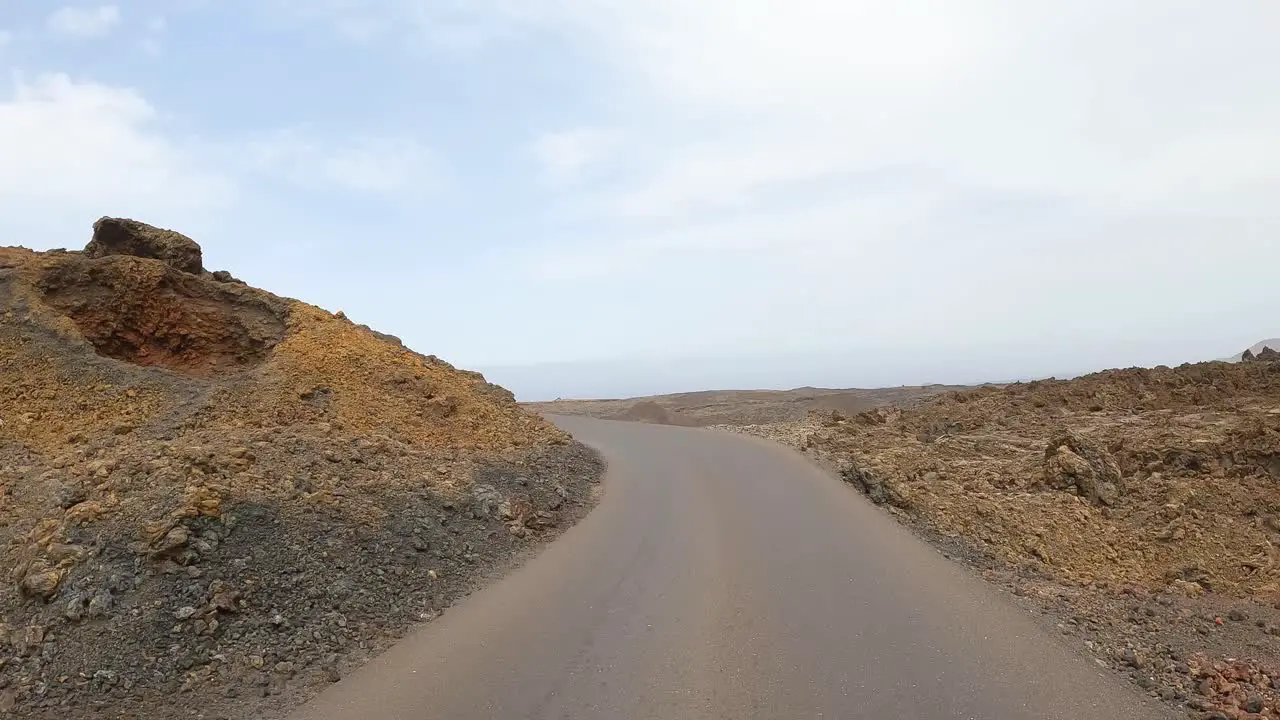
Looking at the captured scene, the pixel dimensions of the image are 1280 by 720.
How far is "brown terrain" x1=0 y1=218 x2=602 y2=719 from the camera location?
18.2ft

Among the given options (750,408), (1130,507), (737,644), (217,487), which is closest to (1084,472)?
(1130,507)

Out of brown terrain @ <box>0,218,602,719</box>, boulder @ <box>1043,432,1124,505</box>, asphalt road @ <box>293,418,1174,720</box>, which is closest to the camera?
asphalt road @ <box>293,418,1174,720</box>

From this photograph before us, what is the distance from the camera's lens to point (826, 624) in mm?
6492

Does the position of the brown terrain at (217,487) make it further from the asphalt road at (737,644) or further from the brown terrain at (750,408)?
the brown terrain at (750,408)

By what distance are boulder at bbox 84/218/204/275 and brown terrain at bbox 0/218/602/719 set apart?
41 mm

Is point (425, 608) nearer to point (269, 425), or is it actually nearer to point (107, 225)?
point (269, 425)

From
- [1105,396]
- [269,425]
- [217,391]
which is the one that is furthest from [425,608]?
[1105,396]

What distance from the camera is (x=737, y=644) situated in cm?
611

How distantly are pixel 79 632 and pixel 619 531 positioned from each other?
5.89 meters

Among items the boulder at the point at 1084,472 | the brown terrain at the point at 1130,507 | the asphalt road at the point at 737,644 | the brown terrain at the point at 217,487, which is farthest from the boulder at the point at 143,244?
the boulder at the point at 1084,472

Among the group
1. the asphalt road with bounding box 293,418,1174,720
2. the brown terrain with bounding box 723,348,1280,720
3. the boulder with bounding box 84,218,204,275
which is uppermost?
the boulder with bounding box 84,218,204,275

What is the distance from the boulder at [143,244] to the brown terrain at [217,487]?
41 millimetres

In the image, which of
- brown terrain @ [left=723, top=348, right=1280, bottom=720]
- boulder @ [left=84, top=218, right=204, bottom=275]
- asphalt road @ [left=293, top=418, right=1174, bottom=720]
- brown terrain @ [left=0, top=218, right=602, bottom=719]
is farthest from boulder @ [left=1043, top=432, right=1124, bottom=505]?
boulder @ [left=84, top=218, right=204, bottom=275]

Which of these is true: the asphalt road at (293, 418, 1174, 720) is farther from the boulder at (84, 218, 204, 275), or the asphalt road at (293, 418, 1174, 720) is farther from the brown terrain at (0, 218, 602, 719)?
the boulder at (84, 218, 204, 275)
